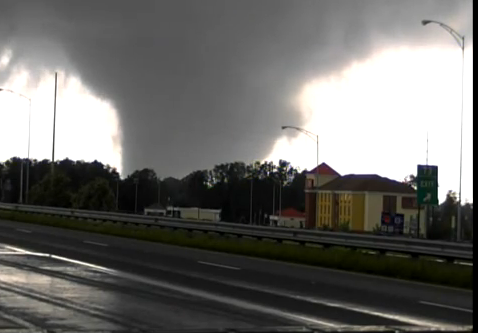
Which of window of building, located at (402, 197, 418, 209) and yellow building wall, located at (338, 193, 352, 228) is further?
yellow building wall, located at (338, 193, 352, 228)

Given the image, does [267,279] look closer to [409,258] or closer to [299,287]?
[299,287]

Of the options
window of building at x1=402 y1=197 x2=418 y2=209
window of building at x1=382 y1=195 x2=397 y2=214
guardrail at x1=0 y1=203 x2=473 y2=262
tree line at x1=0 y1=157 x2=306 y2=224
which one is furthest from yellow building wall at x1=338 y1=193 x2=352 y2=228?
guardrail at x1=0 y1=203 x2=473 y2=262

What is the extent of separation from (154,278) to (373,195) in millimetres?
73168

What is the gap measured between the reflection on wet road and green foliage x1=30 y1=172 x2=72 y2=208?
5627 centimetres

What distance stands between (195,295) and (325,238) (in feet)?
47.1

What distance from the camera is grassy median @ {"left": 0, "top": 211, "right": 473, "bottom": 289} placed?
21688 mm

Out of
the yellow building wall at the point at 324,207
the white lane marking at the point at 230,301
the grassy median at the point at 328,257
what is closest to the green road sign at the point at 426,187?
the grassy median at the point at 328,257

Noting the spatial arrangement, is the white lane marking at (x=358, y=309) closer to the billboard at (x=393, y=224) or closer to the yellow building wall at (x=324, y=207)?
the billboard at (x=393, y=224)

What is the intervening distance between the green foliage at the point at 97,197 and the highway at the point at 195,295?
52348 mm

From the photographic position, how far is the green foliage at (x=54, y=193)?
74.6m

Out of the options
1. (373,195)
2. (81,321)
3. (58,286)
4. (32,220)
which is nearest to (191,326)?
(81,321)

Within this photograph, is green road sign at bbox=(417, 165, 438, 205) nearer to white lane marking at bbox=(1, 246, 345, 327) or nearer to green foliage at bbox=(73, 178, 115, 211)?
white lane marking at bbox=(1, 246, 345, 327)

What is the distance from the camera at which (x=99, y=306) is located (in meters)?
13.7

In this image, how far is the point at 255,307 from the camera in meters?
14.3
